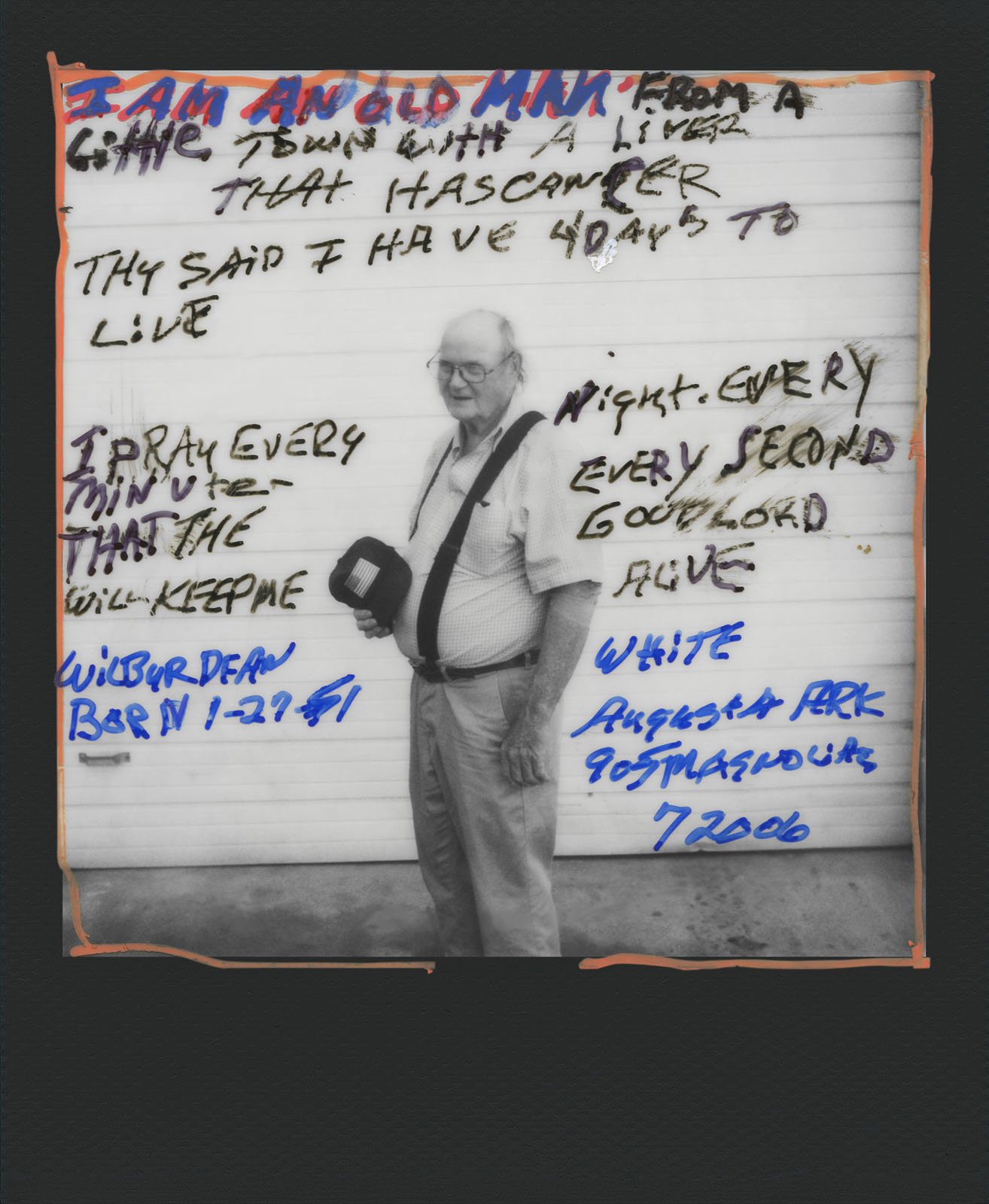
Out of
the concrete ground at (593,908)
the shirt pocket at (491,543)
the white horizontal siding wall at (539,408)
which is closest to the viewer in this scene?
the shirt pocket at (491,543)

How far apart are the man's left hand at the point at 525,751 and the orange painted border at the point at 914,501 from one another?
26.8 inches

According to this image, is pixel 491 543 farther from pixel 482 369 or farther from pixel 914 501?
pixel 914 501

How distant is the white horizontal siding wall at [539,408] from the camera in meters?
2.89

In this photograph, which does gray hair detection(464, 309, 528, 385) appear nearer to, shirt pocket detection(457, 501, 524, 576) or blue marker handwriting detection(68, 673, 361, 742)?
shirt pocket detection(457, 501, 524, 576)

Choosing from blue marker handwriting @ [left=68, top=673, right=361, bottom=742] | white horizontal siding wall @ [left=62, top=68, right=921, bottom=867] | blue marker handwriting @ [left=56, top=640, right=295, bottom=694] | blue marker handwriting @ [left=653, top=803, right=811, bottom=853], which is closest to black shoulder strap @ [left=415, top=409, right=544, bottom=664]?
→ white horizontal siding wall @ [left=62, top=68, right=921, bottom=867]

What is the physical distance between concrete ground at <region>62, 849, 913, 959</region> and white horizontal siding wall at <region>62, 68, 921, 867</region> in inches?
3.1

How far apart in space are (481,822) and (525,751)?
0.28m

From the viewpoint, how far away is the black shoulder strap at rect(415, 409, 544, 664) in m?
2.80

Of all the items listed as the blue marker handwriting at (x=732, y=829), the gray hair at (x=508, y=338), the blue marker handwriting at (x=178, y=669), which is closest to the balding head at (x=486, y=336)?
the gray hair at (x=508, y=338)

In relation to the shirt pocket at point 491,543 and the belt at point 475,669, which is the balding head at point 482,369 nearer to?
the shirt pocket at point 491,543

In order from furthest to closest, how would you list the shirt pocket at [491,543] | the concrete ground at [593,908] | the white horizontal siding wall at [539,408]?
1. the concrete ground at [593,908]
2. the white horizontal siding wall at [539,408]
3. the shirt pocket at [491,543]

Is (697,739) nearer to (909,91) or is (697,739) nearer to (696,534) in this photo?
(696,534)

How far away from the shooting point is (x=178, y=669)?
123 inches

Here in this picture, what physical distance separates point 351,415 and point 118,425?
2.43ft
